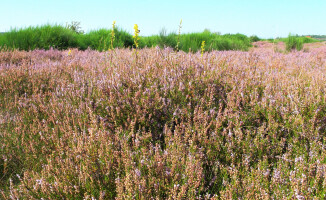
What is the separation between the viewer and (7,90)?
163 inches

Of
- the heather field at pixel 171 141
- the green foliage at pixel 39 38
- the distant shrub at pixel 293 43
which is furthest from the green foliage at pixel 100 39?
the distant shrub at pixel 293 43

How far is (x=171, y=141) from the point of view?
2256 millimetres

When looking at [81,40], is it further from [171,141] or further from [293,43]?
[171,141]

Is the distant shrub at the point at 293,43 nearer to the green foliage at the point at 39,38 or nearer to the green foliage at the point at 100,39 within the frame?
the green foliage at the point at 100,39

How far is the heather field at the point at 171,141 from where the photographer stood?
1.69 meters

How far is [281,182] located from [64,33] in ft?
31.7

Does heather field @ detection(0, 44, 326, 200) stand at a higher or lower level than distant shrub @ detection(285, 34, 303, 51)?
lower

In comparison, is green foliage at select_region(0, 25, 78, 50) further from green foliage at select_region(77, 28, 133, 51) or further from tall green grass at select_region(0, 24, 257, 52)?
green foliage at select_region(77, 28, 133, 51)

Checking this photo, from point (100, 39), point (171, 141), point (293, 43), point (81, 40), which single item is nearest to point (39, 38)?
point (81, 40)

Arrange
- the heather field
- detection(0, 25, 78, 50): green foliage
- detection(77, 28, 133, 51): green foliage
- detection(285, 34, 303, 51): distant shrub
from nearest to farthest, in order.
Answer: the heather field
detection(0, 25, 78, 50): green foliage
detection(77, 28, 133, 51): green foliage
detection(285, 34, 303, 51): distant shrub

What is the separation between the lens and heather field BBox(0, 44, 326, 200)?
1.69 metres

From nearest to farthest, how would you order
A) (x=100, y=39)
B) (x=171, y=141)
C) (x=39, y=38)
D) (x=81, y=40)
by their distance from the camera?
(x=171, y=141) < (x=39, y=38) < (x=100, y=39) < (x=81, y=40)

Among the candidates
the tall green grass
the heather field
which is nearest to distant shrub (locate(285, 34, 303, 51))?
the tall green grass

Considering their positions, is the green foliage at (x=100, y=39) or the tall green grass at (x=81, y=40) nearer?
the tall green grass at (x=81, y=40)
